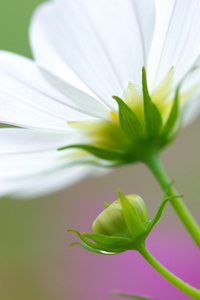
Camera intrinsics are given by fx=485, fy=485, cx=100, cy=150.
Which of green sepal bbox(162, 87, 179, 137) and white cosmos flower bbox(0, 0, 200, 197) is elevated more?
white cosmos flower bbox(0, 0, 200, 197)

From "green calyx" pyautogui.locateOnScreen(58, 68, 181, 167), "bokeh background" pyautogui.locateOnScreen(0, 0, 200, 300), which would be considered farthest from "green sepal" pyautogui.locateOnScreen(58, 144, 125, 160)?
"bokeh background" pyautogui.locateOnScreen(0, 0, 200, 300)

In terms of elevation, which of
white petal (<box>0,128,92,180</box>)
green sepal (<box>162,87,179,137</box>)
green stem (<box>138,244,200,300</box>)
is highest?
white petal (<box>0,128,92,180</box>)

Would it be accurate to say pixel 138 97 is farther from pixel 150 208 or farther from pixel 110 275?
pixel 150 208

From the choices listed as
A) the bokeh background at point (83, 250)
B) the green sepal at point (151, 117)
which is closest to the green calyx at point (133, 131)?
the green sepal at point (151, 117)

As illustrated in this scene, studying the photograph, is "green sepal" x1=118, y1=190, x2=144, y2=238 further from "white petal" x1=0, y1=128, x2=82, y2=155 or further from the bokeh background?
the bokeh background

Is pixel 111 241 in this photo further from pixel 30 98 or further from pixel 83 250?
pixel 83 250

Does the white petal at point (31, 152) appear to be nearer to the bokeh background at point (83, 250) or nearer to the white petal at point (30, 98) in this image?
the white petal at point (30, 98)

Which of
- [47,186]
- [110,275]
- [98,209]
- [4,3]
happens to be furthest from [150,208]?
[4,3]

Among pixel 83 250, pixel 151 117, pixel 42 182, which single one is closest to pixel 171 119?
pixel 151 117
